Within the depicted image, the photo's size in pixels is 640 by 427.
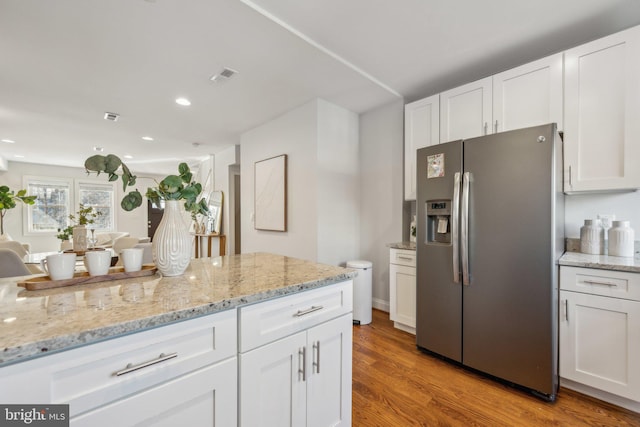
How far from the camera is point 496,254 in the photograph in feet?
6.12

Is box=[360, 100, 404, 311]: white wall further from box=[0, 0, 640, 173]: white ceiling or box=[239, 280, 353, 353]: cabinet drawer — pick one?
box=[239, 280, 353, 353]: cabinet drawer

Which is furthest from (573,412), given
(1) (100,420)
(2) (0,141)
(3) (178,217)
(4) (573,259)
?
(2) (0,141)

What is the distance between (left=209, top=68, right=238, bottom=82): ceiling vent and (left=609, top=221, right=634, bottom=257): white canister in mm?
3295

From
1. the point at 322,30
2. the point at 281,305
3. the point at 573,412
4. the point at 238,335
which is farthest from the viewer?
the point at 322,30

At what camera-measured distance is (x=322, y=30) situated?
2.01m

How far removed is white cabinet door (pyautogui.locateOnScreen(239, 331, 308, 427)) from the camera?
93 centimetres

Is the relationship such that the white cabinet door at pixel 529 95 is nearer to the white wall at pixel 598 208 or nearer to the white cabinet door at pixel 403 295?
the white wall at pixel 598 208

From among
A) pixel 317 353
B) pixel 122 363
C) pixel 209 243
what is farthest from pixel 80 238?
pixel 317 353

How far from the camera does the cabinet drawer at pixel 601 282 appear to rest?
156 cm

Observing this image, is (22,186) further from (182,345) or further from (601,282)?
(601,282)

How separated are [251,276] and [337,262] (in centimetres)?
215

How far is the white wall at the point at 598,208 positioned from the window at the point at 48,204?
976cm

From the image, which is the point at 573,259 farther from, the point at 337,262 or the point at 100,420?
the point at 100,420

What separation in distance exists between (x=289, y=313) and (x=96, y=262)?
0.84 meters
